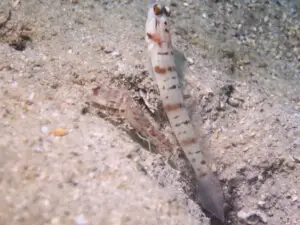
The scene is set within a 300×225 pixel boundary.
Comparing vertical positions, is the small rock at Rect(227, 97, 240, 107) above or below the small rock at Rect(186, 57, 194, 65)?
below

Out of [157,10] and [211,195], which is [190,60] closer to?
[157,10]

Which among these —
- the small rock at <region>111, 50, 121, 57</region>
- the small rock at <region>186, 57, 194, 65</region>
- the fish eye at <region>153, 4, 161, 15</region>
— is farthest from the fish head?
the small rock at <region>111, 50, 121, 57</region>

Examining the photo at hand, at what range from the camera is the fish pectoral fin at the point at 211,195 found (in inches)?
116

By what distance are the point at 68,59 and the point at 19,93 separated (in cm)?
72

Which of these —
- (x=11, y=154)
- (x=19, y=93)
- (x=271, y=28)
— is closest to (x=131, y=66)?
(x=19, y=93)

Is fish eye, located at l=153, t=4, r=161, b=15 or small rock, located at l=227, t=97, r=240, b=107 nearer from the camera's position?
fish eye, located at l=153, t=4, r=161, b=15

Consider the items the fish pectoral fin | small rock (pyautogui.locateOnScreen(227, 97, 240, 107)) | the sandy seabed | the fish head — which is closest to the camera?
the sandy seabed

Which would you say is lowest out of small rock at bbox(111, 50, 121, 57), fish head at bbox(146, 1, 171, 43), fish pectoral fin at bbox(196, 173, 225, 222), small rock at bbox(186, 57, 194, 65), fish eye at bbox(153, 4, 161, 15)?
fish pectoral fin at bbox(196, 173, 225, 222)

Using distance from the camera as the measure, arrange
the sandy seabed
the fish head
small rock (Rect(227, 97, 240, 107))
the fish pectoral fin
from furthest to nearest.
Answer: small rock (Rect(227, 97, 240, 107))
the fish head
the fish pectoral fin
the sandy seabed

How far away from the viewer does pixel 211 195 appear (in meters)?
2.97

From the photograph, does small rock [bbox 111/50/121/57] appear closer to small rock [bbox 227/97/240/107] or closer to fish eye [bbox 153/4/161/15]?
fish eye [bbox 153/4/161/15]

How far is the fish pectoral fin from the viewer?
2959 mm

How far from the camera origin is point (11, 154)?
1722 millimetres

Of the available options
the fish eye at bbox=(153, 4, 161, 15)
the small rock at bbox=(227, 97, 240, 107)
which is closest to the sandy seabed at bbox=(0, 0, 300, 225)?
the small rock at bbox=(227, 97, 240, 107)
